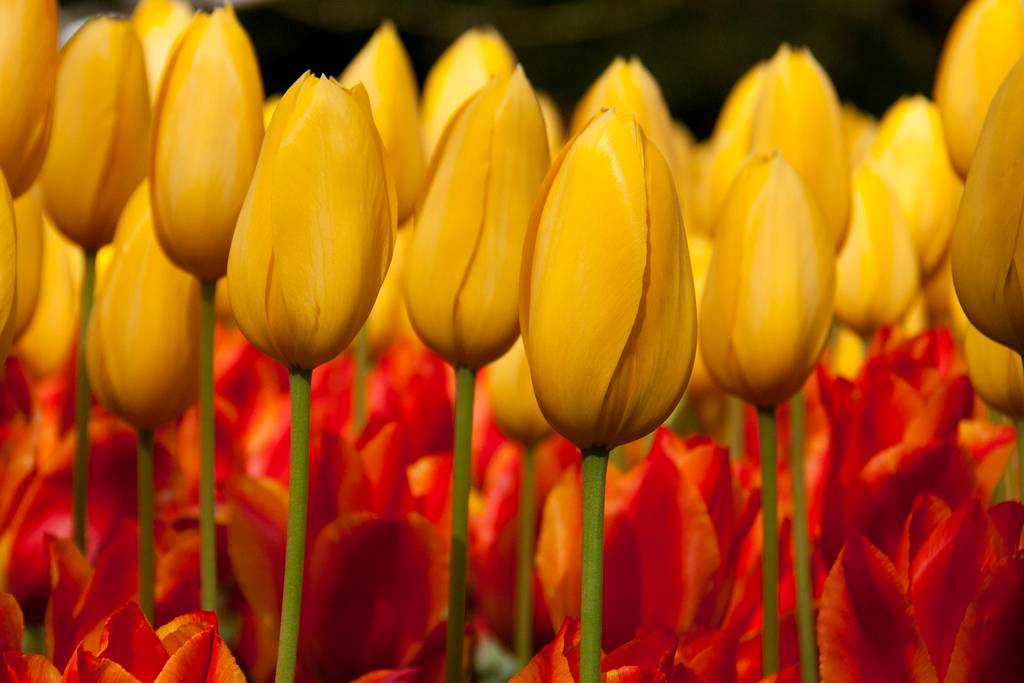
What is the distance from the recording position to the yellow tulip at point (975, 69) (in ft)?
2.06

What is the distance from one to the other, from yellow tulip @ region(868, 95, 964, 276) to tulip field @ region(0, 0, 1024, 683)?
0.18 ft

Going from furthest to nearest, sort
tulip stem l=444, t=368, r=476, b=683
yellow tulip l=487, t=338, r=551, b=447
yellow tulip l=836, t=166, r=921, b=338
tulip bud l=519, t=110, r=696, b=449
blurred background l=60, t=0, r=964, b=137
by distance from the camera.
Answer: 1. blurred background l=60, t=0, r=964, b=137
2. yellow tulip l=836, t=166, r=921, b=338
3. yellow tulip l=487, t=338, r=551, b=447
4. tulip stem l=444, t=368, r=476, b=683
5. tulip bud l=519, t=110, r=696, b=449

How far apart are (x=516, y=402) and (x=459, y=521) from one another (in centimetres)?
13

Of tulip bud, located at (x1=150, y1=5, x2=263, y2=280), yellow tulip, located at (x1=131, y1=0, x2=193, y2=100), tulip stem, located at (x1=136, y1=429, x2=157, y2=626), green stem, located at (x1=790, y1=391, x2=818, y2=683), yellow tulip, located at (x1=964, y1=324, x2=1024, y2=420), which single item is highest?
yellow tulip, located at (x1=131, y1=0, x2=193, y2=100)

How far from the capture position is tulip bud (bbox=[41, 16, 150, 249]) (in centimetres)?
56

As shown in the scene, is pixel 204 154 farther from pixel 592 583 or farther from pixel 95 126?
pixel 592 583

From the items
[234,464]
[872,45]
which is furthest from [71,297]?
[872,45]

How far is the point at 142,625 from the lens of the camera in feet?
1.36

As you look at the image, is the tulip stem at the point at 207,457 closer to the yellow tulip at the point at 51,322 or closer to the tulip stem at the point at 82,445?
the tulip stem at the point at 82,445

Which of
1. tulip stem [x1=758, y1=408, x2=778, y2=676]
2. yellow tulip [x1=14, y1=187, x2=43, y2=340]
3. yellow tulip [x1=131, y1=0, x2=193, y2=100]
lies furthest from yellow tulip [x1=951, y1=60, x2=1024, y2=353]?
yellow tulip [x1=131, y1=0, x2=193, y2=100]

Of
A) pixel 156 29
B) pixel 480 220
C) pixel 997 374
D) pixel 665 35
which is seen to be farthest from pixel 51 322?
pixel 665 35

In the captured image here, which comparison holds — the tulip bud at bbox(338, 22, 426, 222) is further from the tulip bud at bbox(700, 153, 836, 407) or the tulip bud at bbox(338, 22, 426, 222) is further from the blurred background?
the blurred background

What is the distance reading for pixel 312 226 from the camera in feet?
1.35

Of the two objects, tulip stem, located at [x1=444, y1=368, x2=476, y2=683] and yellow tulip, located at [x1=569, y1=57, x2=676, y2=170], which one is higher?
yellow tulip, located at [x1=569, y1=57, x2=676, y2=170]
